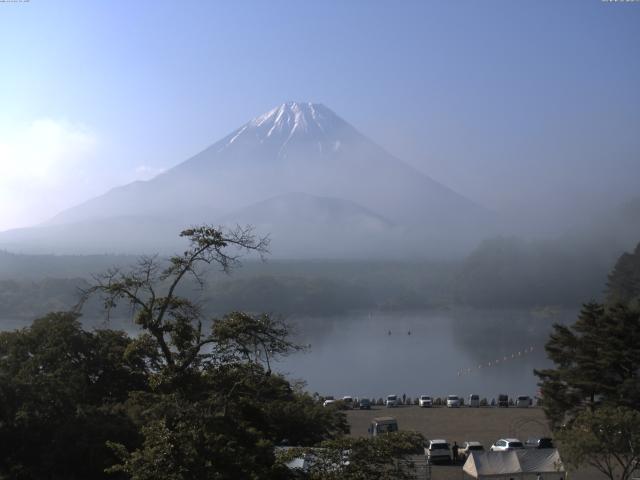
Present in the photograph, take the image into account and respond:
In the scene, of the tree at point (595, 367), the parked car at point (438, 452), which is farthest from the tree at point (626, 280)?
the parked car at point (438, 452)

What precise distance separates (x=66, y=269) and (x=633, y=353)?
6095 cm

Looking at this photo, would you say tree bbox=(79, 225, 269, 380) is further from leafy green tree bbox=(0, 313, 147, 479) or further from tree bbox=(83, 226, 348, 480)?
leafy green tree bbox=(0, 313, 147, 479)

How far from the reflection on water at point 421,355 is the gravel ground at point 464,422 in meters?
5.74

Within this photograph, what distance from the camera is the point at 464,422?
13.6 m

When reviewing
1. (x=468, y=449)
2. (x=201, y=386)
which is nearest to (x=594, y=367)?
(x=468, y=449)

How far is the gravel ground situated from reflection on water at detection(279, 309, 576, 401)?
574 cm

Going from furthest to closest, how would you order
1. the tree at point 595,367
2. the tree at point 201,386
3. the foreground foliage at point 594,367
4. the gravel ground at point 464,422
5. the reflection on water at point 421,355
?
the reflection on water at point 421,355 < the gravel ground at point 464,422 < the tree at point 595,367 < the foreground foliage at point 594,367 < the tree at point 201,386

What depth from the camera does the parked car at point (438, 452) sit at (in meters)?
9.55

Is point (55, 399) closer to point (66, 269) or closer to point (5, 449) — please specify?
point (5, 449)

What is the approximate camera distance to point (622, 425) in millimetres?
6461

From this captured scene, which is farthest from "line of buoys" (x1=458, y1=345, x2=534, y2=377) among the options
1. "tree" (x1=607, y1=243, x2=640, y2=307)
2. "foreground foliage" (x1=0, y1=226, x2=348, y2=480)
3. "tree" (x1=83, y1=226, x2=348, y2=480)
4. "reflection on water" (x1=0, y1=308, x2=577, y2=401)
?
"tree" (x1=83, y1=226, x2=348, y2=480)

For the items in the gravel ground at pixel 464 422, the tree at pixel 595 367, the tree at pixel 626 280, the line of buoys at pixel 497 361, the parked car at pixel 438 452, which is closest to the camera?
the parked car at pixel 438 452

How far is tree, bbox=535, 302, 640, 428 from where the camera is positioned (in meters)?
10.2

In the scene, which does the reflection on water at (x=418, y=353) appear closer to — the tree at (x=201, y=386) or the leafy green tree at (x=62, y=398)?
the leafy green tree at (x=62, y=398)
